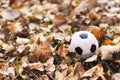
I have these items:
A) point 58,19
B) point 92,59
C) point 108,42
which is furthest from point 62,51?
point 58,19

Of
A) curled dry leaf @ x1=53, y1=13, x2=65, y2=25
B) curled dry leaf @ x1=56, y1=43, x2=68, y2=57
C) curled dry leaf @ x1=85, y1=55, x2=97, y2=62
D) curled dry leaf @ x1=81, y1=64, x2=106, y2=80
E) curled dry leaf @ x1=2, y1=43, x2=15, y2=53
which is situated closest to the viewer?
curled dry leaf @ x1=81, y1=64, x2=106, y2=80

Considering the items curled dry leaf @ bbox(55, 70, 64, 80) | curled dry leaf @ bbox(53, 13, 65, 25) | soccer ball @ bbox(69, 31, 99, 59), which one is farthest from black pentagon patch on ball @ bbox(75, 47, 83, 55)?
curled dry leaf @ bbox(53, 13, 65, 25)

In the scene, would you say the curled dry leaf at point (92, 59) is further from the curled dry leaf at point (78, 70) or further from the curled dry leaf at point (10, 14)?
the curled dry leaf at point (10, 14)

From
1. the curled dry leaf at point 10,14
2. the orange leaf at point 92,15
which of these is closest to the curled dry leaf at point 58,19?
the orange leaf at point 92,15

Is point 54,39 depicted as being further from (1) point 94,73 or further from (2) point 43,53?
(1) point 94,73

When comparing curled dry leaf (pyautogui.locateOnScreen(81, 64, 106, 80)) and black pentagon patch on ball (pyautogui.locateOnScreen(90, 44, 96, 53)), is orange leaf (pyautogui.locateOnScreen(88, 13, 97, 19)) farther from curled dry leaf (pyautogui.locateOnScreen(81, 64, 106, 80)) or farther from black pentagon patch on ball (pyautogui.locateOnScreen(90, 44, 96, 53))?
curled dry leaf (pyautogui.locateOnScreen(81, 64, 106, 80))

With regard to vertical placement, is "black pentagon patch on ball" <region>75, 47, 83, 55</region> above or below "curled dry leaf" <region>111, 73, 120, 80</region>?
above

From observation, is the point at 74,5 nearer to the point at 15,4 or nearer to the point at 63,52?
the point at 15,4

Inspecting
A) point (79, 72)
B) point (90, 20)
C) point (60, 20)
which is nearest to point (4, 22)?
point (60, 20)
